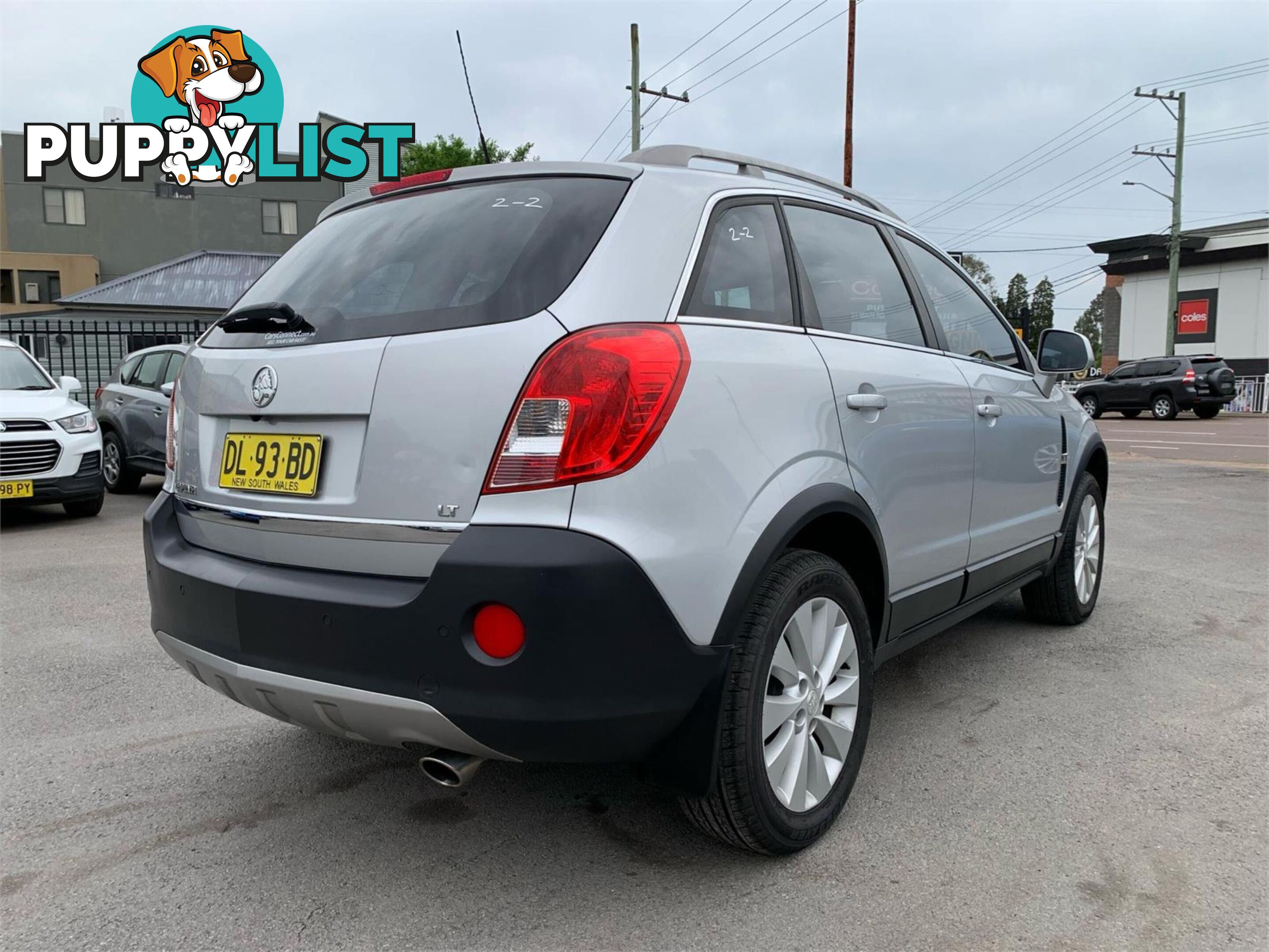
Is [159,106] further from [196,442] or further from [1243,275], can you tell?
[1243,275]

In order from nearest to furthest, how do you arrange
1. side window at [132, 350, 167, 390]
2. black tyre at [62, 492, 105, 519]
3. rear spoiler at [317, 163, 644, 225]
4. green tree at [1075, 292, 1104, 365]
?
rear spoiler at [317, 163, 644, 225]
black tyre at [62, 492, 105, 519]
side window at [132, 350, 167, 390]
green tree at [1075, 292, 1104, 365]

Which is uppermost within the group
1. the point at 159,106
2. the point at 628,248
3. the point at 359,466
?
the point at 159,106

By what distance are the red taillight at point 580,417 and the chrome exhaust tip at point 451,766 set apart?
661mm

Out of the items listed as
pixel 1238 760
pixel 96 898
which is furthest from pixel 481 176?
pixel 1238 760

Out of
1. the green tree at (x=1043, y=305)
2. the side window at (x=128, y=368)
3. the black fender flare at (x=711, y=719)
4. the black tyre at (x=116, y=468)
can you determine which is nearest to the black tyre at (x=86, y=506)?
the black tyre at (x=116, y=468)

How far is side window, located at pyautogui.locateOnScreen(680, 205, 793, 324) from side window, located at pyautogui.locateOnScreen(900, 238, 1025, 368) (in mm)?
1036

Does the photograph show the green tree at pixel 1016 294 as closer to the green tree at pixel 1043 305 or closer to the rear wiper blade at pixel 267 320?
the green tree at pixel 1043 305

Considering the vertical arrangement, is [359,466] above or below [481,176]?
below

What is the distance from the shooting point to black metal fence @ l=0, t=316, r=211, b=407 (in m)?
18.1

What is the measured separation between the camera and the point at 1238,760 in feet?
10.6

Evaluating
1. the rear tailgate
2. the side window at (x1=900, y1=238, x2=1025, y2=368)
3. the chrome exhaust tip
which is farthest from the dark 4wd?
the chrome exhaust tip

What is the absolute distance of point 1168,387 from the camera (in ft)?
82.9

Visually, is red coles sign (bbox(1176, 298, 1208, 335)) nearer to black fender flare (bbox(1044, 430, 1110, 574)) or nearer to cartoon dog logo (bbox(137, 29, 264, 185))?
cartoon dog logo (bbox(137, 29, 264, 185))

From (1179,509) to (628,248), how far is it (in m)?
8.37
